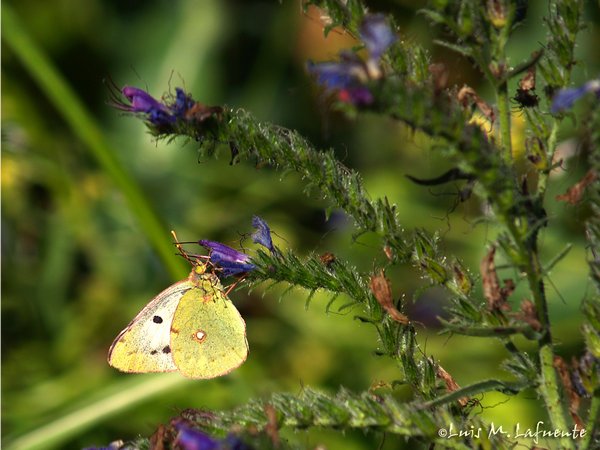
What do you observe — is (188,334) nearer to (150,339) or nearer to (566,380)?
(150,339)

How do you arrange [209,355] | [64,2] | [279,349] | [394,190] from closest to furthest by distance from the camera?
1. [209,355]
2. [279,349]
3. [394,190]
4. [64,2]

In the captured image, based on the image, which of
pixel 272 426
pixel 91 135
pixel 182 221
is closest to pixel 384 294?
pixel 272 426

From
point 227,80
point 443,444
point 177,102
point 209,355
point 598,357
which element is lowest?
point 443,444

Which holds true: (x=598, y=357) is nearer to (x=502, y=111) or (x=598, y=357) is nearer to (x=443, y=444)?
(x=443, y=444)

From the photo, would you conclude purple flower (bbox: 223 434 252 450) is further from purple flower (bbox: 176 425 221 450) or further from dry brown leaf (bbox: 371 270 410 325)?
dry brown leaf (bbox: 371 270 410 325)

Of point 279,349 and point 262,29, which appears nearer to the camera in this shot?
point 279,349

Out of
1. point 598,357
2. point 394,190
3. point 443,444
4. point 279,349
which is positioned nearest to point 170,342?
point 443,444
